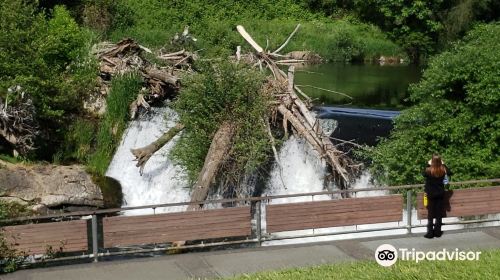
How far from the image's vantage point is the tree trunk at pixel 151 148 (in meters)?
18.0

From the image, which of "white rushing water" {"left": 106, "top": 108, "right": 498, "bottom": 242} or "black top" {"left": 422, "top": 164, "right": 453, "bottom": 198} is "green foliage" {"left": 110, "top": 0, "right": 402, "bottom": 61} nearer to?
"white rushing water" {"left": 106, "top": 108, "right": 498, "bottom": 242}

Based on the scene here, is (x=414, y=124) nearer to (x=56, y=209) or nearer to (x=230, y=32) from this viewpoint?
(x=56, y=209)

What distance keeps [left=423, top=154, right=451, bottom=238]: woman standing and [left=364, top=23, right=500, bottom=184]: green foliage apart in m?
4.16

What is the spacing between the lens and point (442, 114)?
53.0 ft

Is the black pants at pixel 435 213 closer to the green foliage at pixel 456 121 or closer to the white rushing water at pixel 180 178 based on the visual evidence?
the green foliage at pixel 456 121

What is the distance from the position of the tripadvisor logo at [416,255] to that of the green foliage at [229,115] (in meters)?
5.98

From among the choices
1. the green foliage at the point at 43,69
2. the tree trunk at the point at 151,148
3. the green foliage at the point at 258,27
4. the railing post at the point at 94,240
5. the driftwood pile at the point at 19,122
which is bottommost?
the railing post at the point at 94,240

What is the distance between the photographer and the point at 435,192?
11.7m

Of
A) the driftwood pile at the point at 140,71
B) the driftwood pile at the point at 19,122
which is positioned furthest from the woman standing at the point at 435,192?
the driftwood pile at the point at 19,122

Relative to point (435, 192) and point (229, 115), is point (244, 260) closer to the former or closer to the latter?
point (435, 192)

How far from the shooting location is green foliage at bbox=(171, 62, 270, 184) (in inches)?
643

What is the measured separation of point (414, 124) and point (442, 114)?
88 cm

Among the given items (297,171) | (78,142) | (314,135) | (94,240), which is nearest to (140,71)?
(78,142)

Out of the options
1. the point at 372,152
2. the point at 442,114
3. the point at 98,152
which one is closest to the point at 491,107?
the point at 442,114
